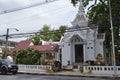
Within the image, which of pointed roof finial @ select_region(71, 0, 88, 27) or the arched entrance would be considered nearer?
pointed roof finial @ select_region(71, 0, 88, 27)

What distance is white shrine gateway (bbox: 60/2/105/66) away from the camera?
3597 centimetres

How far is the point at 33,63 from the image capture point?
125 feet

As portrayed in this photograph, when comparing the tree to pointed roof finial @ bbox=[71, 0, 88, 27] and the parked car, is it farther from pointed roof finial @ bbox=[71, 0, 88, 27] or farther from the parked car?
the parked car

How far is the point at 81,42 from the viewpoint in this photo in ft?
122

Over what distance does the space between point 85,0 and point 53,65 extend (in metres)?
9.19

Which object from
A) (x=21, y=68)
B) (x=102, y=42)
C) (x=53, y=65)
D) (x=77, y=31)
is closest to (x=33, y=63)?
(x=21, y=68)

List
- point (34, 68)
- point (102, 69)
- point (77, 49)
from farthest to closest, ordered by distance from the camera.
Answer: point (77, 49) < point (34, 68) < point (102, 69)

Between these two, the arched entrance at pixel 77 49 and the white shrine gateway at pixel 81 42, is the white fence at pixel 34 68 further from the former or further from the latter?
the arched entrance at pixel 77 49

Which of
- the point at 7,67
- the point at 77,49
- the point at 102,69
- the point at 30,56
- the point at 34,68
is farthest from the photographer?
the point at 30,56

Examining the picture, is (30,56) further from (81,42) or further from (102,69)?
(102,69)

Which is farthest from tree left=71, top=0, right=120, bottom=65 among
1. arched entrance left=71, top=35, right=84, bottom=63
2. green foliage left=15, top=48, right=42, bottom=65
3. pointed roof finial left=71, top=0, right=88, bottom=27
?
green foliage left=15, top=48, right=42, bottom=65

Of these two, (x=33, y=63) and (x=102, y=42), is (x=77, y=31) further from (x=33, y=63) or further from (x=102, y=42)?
(x=33, y=63)

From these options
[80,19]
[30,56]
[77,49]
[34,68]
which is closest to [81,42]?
[77,49]

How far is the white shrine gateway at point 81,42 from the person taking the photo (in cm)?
3597
